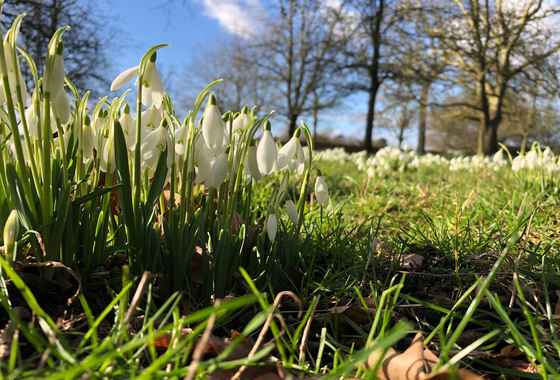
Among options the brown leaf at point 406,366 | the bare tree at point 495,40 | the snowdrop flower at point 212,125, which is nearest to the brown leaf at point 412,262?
the brown leaf at point 406,366

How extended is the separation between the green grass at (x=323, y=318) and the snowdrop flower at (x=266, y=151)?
25 centimetres

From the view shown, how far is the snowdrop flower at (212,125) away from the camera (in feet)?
3.77

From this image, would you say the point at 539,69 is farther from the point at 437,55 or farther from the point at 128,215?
the point at 128,215

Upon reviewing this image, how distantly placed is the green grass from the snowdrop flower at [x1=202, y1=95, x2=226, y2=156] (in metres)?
0.36

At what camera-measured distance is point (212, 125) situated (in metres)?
1.16

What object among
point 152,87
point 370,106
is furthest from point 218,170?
point 370,106

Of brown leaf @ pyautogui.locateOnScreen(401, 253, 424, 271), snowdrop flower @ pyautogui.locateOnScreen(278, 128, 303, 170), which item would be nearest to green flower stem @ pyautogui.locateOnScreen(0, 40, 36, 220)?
snowdrop flower @ pyautogui.locateOnScreen(278, 128, 303, 170)

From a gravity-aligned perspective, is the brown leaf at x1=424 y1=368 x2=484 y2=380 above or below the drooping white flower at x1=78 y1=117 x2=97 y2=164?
below

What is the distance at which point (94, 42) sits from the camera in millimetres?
13727

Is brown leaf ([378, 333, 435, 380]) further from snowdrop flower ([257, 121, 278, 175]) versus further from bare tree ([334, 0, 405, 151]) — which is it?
bare tree ([334, 0, 405, 151])

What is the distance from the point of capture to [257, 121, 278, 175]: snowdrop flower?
126 centimetres

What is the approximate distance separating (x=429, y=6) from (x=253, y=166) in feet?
55.6

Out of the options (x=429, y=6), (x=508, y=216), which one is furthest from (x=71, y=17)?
(x=508, y=216)

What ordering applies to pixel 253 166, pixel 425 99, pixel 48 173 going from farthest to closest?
1. pixel 425 99
2. pixel 253 166
3. pixel 48 173
